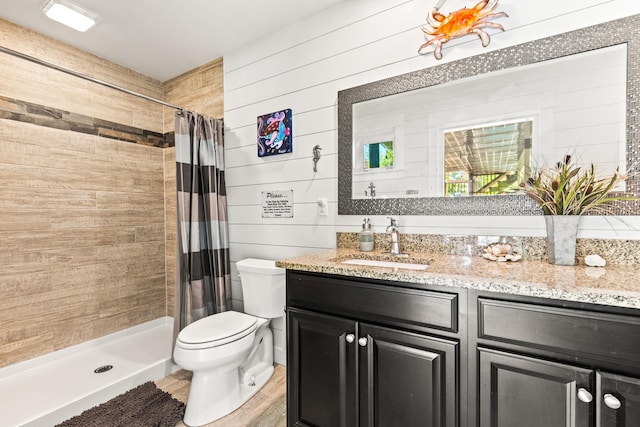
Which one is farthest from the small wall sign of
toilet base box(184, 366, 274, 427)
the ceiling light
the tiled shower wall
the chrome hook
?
the ceiling light

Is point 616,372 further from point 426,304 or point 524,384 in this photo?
point 426,304

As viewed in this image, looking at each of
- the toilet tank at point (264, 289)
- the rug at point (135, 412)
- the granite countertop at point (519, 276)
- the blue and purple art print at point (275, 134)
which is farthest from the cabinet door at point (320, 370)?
the blue and purple art print at point (275, 134)

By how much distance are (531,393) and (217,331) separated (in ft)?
4.96

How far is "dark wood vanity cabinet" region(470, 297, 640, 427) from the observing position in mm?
805

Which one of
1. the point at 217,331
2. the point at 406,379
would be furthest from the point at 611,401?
the point at 217,331

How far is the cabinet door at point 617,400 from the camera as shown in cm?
79

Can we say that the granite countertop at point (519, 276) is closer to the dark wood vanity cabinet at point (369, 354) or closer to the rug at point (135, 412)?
the dark wood vanity cabinet at point (369, 354)

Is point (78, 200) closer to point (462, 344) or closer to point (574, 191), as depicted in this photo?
point (462, 344)

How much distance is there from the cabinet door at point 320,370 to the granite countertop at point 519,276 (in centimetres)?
25

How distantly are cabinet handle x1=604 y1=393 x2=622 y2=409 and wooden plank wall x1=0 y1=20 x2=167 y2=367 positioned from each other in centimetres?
317

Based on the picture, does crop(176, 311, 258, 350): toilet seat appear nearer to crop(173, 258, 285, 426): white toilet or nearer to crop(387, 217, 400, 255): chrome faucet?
crop(173, 258, 285, 426): white toilet

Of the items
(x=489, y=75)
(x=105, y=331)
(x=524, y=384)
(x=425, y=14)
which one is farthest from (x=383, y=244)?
(x=105, y=331)

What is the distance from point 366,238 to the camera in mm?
1691

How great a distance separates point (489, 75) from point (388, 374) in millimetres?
1468
